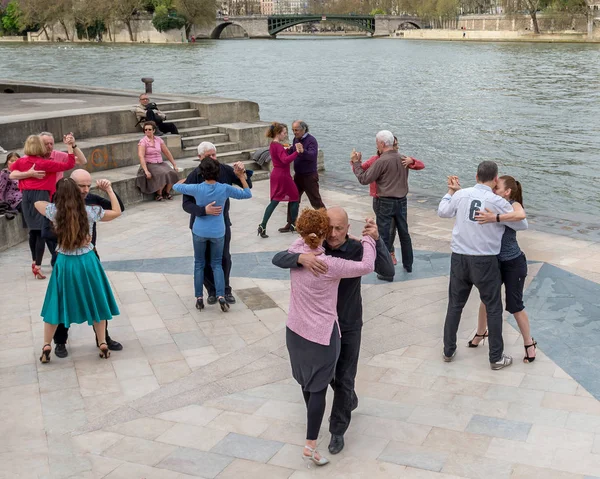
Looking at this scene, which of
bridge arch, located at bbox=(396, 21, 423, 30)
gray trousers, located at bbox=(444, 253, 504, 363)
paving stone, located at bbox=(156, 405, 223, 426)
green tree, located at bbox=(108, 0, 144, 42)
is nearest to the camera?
paving stone, located at bbox=(156, 405, 223, 426)

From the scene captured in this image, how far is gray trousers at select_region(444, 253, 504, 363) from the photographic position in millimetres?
5781

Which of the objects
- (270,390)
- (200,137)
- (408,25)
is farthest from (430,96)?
(408,25)

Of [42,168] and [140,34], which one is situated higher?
[140,34]

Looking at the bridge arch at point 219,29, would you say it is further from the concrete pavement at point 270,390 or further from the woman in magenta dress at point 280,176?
the concrete pavement at point 270,390

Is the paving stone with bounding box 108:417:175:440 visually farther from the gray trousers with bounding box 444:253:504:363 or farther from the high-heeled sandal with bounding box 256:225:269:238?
the high-heeled sandal with bounding box 256:225:269:238

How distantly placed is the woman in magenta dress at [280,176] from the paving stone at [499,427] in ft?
16.5

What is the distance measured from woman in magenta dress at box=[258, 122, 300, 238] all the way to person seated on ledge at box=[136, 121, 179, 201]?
2613 millimetres

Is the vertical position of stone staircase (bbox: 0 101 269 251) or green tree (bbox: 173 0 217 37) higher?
green tree (bbox: 173 0 217 37)

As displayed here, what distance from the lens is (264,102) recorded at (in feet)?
118

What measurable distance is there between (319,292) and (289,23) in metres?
109

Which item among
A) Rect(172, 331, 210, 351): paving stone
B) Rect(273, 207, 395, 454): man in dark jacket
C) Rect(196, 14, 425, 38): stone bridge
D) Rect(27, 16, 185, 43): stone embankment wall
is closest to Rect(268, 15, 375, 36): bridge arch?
Rect(196, 14, 425, 38): stone bridge

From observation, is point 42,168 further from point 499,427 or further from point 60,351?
point 499,427

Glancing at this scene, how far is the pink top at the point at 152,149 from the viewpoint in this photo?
11945 millimetres

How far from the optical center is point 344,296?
4.59m
